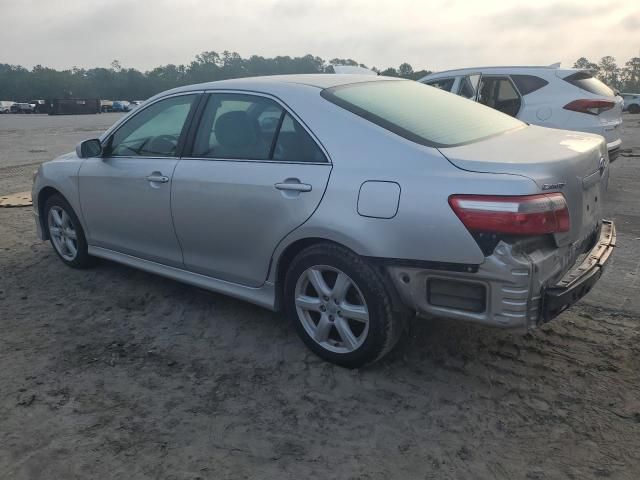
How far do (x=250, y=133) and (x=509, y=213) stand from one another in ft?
5.67

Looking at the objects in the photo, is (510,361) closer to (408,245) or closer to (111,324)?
(408,245)

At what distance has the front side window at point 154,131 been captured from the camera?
4.01 metres

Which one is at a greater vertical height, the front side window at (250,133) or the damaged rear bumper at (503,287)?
the front side window at (250,133)

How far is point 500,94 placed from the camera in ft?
26.3

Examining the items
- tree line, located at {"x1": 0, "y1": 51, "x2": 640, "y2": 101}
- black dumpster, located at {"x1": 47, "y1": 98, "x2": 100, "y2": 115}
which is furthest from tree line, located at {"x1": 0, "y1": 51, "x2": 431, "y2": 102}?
black dumpster, located at {"x1": 47, "y1": 98, "x2": 100, "y2": 115}

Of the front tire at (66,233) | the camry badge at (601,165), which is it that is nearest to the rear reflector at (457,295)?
the camry badge at (601,165)

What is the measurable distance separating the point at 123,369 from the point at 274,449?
4.00ft

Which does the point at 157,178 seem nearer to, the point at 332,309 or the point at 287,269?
the point at 287,269

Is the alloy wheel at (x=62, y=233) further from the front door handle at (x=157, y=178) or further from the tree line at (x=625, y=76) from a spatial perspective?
the tree line at (x=625, y=76)

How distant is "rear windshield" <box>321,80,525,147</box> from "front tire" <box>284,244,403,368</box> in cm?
75

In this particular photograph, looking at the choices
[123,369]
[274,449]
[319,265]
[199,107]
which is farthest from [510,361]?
[199,107]

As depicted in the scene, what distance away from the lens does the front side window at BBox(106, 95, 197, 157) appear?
4012 mm

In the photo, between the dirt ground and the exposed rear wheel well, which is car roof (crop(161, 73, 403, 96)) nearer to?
the exposed rear wheel well

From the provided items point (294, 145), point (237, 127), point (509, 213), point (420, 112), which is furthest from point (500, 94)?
point (509, 213)
